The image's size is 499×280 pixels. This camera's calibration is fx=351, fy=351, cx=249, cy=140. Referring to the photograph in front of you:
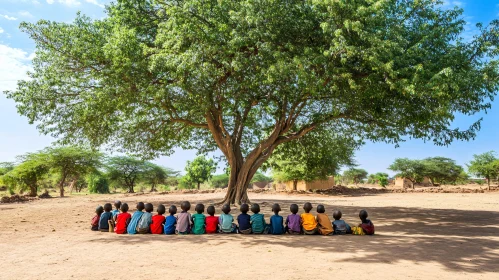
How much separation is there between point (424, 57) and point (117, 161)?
47319 millimetres

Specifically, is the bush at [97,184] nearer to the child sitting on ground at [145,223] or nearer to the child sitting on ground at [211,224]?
the child sitting on ground at [145,223]

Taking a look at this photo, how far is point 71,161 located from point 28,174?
4501mm

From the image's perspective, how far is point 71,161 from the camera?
1401 inches

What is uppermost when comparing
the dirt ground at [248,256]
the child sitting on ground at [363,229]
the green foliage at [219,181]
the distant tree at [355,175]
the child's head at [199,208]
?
the distant tree at [355,175]

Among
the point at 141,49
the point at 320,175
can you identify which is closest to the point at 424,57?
the point at 141,49

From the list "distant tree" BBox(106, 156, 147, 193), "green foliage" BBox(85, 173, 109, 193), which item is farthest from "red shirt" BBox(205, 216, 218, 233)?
"green foliage" BBox(85, 173, 109, 193)

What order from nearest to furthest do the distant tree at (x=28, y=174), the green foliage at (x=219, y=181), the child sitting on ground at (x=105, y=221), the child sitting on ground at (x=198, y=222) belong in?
the child sitting on ground at (x=198, y=222), the child sitting on ground at (x=105, y=221), the distant tree at (x=28, y=174), the green foliage at (x=219, y=181)

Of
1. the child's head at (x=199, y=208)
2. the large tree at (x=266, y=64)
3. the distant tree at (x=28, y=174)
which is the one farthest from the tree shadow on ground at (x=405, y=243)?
the distant tree at (x=28, y=174)

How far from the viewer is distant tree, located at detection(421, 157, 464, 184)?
174ft

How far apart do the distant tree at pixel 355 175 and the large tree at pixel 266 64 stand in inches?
2336

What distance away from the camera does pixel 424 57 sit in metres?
11.8

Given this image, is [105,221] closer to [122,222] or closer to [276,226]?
[122,222]

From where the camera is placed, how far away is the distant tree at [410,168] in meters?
53.8

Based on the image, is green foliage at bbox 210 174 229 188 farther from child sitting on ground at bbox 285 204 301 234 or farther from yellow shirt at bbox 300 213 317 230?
yellow shirt at bbox 300 213 317 230
